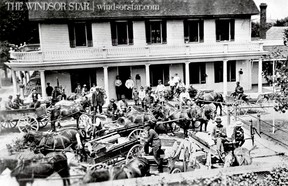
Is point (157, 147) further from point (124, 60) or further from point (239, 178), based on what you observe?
point (124, 60)

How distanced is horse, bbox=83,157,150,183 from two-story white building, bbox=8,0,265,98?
15812 millimetres

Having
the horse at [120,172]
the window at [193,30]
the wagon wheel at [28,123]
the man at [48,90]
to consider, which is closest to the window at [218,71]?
the window at [193,30]

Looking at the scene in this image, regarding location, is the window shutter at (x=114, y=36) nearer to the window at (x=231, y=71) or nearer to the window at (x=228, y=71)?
the window at (x=228, y=71)

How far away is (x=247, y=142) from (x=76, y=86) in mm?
15490

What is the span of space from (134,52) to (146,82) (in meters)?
2.57

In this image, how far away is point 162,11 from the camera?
28.2 meters

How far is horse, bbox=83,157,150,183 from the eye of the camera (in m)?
9.24

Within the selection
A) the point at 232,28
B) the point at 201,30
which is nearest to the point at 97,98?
the point at 201,30

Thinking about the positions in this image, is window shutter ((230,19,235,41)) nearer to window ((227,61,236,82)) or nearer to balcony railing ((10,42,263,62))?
window ((227,61,236,82))

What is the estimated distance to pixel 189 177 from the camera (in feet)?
32.3

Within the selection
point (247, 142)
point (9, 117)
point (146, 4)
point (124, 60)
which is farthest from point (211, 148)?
point (146, 4)

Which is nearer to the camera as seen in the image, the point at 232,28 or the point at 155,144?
the point at 155,144

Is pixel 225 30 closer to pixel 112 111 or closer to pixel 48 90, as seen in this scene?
pixel 112 111

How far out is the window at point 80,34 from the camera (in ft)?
88.1
